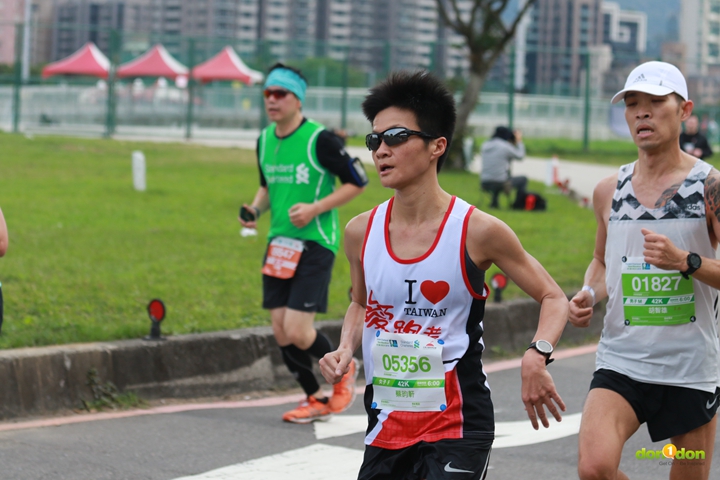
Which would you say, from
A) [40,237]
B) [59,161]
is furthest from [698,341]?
[59,161]

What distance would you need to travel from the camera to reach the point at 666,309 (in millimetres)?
4273

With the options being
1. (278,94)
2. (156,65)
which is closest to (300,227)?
(278,94)

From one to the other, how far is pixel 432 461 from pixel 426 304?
513mm

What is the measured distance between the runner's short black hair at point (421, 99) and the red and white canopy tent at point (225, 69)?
26.5m

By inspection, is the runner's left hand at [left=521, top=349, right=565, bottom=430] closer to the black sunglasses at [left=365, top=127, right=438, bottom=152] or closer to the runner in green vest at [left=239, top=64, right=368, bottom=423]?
the black sunglasses at [left=365, top=127, right=438, bottom=152]

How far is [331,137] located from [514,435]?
218cm

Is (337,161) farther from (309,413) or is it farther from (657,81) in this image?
(657,81)

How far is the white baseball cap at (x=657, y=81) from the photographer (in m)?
4.27

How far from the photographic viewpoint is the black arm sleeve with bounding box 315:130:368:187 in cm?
671

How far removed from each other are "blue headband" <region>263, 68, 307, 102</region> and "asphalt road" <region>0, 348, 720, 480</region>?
212cm

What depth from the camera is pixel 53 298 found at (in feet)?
27.7

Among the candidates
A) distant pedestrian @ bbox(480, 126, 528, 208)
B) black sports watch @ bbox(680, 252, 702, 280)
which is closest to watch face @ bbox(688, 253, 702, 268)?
black sports watch @ bbox(680, 252, 702, 280)

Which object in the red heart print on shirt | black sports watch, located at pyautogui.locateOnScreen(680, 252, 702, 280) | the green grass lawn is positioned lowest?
the green grass lawn

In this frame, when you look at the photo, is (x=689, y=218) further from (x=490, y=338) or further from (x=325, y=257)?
(x=490, y=338)
